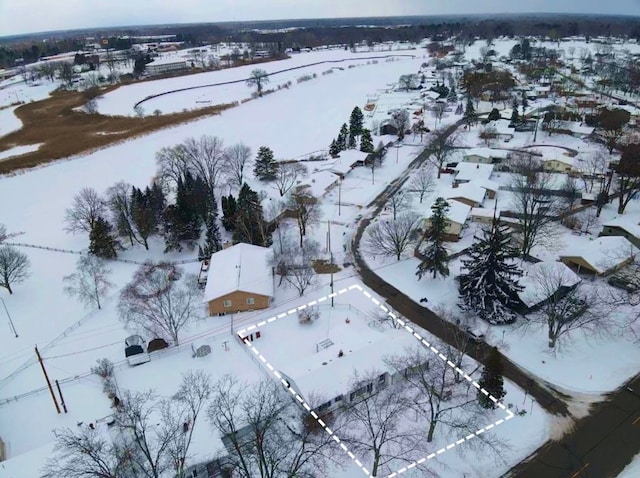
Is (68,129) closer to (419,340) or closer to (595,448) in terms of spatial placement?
(419,340)

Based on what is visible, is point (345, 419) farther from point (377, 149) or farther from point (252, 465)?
point (377, 149)

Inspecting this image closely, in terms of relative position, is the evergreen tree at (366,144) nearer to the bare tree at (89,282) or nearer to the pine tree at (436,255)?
the pine tree at (436,255)

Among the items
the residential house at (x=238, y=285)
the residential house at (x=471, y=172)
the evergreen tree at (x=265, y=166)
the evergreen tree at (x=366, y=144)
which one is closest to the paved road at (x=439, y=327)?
the residential house at (x=238, y=285)

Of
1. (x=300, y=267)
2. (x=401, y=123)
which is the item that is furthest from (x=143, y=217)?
(x=401, y=123)

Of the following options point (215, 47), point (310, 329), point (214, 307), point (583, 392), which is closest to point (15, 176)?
point (214, 307)

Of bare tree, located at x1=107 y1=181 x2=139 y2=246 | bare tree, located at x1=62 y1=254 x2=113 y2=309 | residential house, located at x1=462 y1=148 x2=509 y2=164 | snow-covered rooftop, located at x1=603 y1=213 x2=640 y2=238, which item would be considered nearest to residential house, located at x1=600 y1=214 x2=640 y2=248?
snow-covered rooftop, located at x1=603 y1=213 x2=640 y2=238

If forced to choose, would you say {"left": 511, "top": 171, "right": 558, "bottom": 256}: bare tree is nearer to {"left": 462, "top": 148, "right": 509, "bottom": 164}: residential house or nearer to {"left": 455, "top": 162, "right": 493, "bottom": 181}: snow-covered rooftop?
{"left": 455, "top": 162, "right": 493, "bottom": 181}: snow-covered rooftop
